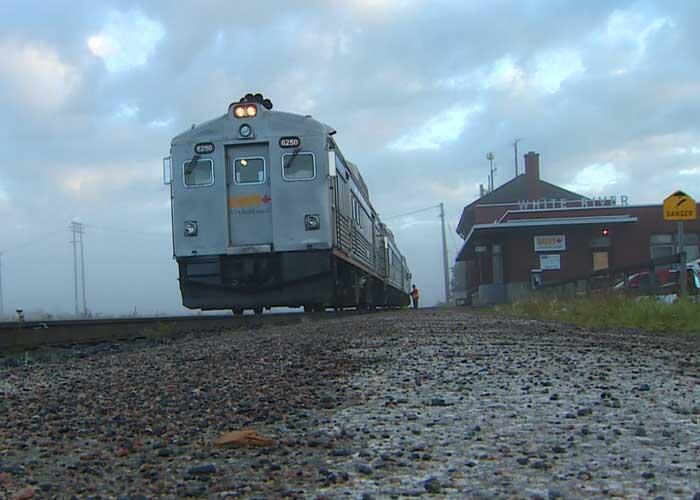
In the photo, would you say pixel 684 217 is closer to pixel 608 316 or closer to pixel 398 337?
pixel 608 316

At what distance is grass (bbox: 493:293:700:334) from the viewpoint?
10344mm

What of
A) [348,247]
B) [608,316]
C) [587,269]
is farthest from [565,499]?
[587,269]

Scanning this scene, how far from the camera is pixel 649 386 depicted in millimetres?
3924

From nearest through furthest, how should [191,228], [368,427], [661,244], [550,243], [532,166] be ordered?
[368,427]
[191,228]
[550,243]
[661,244]
[532,166]

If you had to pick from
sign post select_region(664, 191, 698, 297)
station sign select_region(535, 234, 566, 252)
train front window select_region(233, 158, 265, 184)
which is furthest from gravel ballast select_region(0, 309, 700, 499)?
station sign select_region(535, 234, 566, 252)

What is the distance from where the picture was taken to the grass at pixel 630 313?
10344 mm

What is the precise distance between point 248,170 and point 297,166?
3.32 feet

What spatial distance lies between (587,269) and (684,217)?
27490 millimetres

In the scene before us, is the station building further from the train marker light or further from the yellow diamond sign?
the train marker light

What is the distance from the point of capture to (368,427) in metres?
3.00

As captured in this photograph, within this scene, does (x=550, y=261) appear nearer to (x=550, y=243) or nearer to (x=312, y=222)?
(x=550, y=243)

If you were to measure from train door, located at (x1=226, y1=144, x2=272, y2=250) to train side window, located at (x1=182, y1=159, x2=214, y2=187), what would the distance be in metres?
0.35

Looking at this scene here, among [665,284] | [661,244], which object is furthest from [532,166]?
[665,284]

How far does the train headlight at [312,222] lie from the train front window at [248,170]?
4.31 feet
